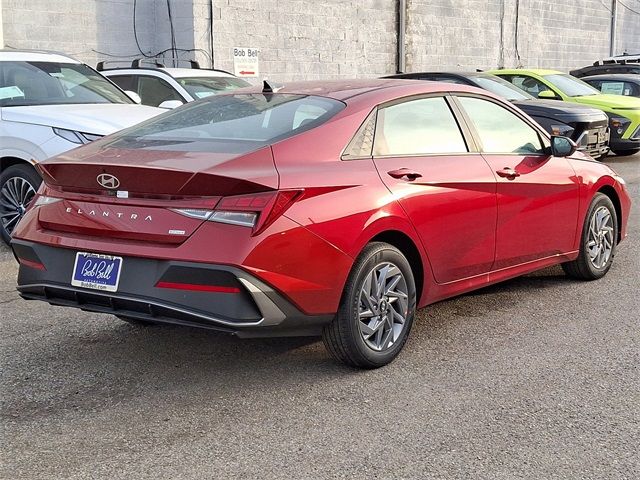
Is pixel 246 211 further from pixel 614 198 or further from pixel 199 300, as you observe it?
pixel 614 198

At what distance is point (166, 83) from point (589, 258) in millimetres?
6637

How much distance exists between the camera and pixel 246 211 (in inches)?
150

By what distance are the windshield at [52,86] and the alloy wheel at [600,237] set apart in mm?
4931

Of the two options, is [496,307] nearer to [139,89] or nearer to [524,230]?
[524,230]

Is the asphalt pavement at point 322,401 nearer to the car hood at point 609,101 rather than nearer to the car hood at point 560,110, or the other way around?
the car hood at point 560,110

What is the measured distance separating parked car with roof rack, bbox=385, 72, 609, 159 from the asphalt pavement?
24.0ft

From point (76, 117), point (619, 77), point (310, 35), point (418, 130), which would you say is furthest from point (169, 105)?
point (619, 77)

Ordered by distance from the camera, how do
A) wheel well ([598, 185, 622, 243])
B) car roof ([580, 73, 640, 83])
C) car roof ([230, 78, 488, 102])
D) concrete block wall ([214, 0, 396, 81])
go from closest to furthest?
car roof ([230, 78, 488, 102]) → wheel well ([598, 185, 622, 243]) → concrete block wall ([214, 0, 396, 81]) → car roof ([580, 73, 640, 83])

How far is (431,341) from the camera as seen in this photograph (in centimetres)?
493

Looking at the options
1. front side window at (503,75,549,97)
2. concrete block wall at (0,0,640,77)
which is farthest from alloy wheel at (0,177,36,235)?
front side window at (503,75,549,97)

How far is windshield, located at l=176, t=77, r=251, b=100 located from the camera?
11.0 metres

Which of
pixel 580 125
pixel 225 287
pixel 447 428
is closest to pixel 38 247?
pixel 225 287

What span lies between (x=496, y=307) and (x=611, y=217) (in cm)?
149

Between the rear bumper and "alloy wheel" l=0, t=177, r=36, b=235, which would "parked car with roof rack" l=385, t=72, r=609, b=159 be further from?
the rear bumper
